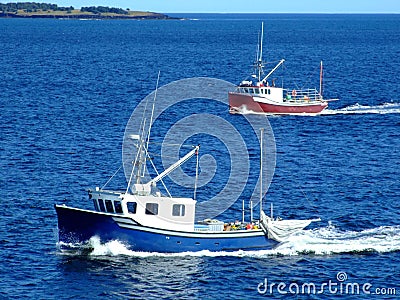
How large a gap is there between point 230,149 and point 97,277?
4385 centimetres

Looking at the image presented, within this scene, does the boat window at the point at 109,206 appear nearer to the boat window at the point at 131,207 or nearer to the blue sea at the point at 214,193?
the boat window at the point at 131,207

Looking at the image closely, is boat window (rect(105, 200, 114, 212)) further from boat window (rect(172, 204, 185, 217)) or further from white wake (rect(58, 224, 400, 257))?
boat window (rect(172, 204, 185, 217))

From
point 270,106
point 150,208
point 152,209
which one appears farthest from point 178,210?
point 270,106

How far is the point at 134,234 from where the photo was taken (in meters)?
61.6

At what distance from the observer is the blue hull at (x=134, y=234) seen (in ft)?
201

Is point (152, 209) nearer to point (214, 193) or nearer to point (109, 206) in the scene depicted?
point (109, 206)

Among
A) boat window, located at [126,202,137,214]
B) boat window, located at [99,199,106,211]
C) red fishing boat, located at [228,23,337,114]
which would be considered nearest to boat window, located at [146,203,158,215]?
boat window, located at [126,202,137,214]

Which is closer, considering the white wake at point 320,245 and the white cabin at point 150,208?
the white cabin at point 150,208

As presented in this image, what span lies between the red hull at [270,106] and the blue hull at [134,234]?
65.5 metres

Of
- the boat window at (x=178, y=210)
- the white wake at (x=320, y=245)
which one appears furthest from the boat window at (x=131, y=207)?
the boat window at (x=178, y=210)

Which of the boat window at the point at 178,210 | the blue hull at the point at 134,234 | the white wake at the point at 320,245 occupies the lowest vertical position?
the white wake at the point at 320,245

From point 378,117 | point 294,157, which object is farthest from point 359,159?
point 378,117

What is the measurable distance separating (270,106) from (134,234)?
2669 inches

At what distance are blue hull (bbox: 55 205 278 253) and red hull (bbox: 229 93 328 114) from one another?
215ft
